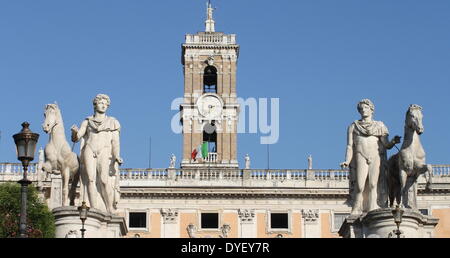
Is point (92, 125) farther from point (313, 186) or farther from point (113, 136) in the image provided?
point (313, 186)

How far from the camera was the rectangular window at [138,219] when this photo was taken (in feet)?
266

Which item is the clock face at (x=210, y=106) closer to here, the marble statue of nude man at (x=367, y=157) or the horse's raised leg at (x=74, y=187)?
the horse's raised leg at (x=74, y=187)

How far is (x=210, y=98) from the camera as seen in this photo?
3686 inches

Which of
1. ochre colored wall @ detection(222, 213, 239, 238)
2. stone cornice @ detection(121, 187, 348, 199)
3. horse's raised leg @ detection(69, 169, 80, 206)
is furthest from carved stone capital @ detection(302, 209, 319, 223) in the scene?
horse's raised leg @ detection(69, 169, 80, 206)

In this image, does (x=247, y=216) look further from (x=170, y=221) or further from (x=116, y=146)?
(x=116, y=146)

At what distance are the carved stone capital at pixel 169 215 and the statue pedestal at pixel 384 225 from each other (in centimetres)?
5035

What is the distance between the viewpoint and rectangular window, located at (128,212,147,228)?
8100cm

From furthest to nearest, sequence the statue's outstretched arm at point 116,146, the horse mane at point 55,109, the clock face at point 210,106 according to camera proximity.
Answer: the clock face at point 210,106 → the horse mane at point 55,109 → the statue's outstretched arm at point 116,146

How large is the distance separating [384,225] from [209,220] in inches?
2034

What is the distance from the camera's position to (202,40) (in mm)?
95125

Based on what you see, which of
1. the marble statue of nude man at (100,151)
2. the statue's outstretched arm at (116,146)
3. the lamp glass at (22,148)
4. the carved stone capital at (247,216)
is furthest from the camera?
the carved stone capital at (247,216)

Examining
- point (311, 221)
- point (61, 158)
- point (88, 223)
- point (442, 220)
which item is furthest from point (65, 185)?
point (442, 220)

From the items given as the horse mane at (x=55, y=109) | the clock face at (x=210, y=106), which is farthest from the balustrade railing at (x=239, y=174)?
the horse mane at (x=55, y=109)
